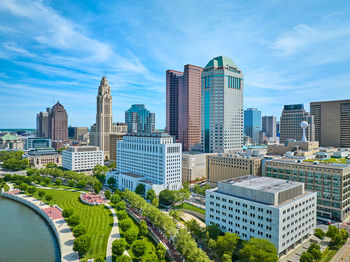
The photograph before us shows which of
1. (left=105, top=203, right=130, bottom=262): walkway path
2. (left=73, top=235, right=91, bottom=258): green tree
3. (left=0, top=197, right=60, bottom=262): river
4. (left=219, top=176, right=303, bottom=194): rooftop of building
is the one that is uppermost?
(left=219, top=176, right=303, bottom=194): rooftop of building

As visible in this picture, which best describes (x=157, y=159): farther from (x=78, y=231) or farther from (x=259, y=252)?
(x=259, y=252)

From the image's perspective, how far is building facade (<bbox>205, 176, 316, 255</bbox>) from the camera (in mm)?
62375

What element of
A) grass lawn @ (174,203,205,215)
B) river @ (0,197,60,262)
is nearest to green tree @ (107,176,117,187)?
river @ (0,197,60,262)

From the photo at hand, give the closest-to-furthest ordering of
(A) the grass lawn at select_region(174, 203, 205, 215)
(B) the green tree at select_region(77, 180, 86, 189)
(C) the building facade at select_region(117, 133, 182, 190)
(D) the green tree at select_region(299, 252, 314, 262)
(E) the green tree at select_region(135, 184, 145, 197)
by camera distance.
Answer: (D) the green tree at select_region(299, 252, 314, 262), (A) the grass lawn at select_region(174, 203, 205, 215), (E) the green tree at select_region(135, 184, 145, 197), (C) the building facade at select_region(117, 133, 182, 190), (B) the green tree at select_region(77, 180, 86, 189)

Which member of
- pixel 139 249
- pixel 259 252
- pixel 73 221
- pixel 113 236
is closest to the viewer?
pixel 259 252

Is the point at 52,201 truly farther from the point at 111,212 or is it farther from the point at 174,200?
the point at 174,200

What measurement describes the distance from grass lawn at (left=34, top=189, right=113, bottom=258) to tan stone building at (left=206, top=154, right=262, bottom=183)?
193ft

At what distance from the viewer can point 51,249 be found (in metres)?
70.9

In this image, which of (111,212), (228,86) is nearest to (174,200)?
(111,212)

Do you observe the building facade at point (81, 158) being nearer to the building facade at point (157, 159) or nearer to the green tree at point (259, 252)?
the building facade at point (157, 159)

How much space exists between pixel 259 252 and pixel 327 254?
958 inches

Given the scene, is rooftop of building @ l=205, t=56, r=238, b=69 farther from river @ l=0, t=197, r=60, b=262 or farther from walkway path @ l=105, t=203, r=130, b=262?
river @ l=0, t=197, r=60, b=262

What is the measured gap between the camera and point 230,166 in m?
124

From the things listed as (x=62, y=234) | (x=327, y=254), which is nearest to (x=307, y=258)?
(x=327, y=254)
